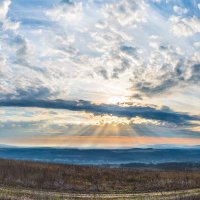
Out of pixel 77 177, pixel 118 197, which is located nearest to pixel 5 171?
pixel 77 177

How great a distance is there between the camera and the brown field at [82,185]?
5150cm

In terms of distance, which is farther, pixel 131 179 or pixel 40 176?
pixel 131 179

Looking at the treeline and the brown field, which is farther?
the treeline

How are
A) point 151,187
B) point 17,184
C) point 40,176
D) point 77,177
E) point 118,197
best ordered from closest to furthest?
point 118,197 < point 17,184 < point 151,187 < point 40,176 < point 77,177

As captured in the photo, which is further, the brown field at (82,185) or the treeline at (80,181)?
the treeline at (80,181)

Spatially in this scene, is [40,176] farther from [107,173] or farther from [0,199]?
[0,199]

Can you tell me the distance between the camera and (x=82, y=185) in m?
66.6

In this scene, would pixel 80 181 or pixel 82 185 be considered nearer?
pixel 82 185

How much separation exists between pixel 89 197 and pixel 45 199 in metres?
7.50

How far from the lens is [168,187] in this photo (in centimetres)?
6581

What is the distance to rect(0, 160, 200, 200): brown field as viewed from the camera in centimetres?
5150

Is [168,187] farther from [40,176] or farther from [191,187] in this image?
[40,176]

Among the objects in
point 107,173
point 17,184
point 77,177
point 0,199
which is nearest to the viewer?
point 0,199

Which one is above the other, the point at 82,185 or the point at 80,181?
the point at 82,185
